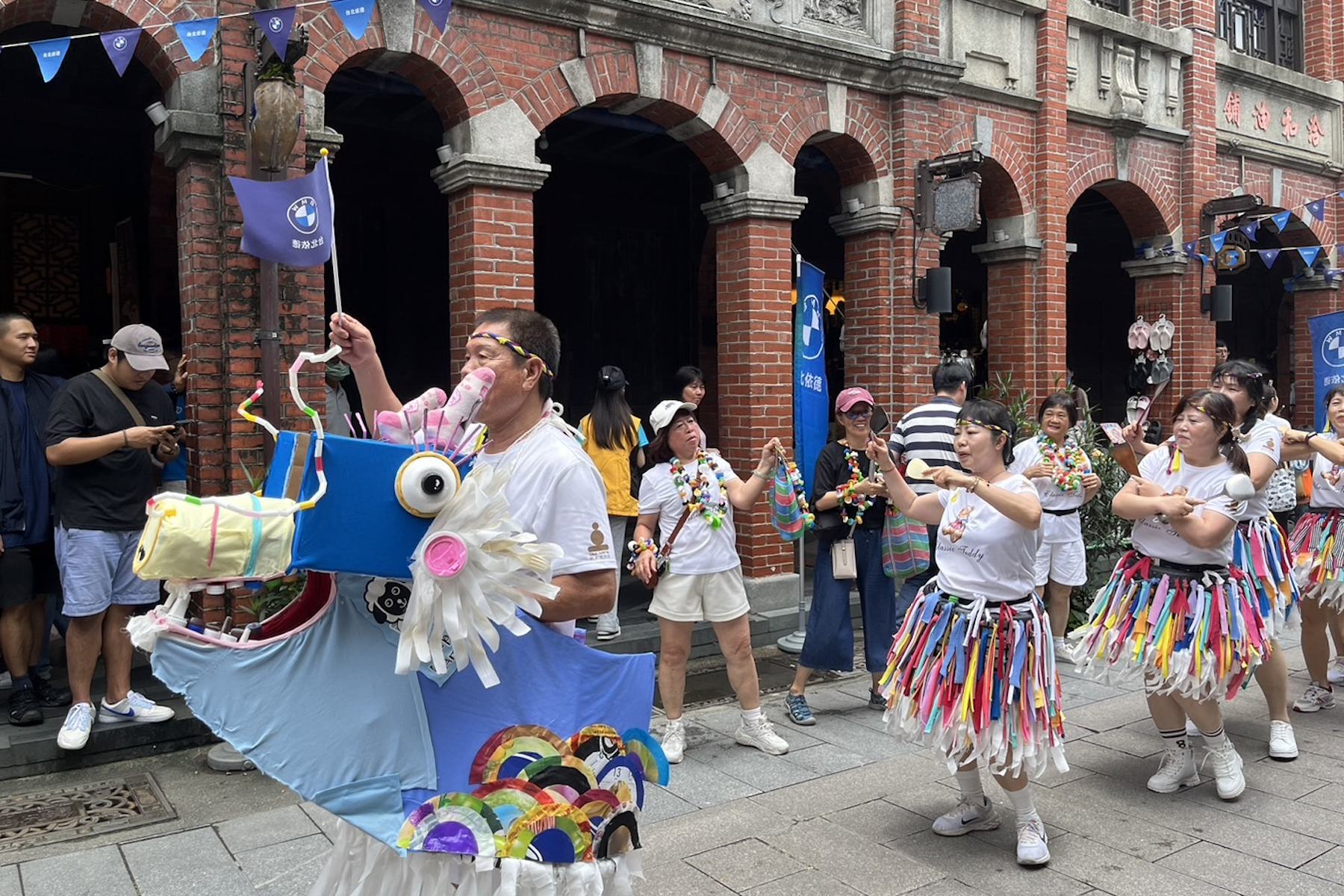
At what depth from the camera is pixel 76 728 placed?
17.3 ft

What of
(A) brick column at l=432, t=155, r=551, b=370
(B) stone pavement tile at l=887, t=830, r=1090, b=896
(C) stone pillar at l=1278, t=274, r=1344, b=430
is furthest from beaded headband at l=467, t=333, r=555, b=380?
(C) stone pillar at l=1278, t=274, r=1344, b=430

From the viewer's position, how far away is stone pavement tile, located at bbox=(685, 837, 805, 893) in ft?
13.5

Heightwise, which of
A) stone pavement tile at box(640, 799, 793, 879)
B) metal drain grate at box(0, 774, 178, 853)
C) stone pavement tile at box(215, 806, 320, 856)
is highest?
metal drain grate at box(0, 774, 178, 853)

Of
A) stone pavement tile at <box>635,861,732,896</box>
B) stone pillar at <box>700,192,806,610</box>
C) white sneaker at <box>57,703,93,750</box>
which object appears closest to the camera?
stone pavement tile at <box>635,861,732,896</box>

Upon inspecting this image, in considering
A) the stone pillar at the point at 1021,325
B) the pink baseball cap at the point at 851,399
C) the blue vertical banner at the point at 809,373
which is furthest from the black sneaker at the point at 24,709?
the stone pillar at the point at 1021,325

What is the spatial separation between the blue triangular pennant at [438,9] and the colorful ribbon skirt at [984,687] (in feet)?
13.3

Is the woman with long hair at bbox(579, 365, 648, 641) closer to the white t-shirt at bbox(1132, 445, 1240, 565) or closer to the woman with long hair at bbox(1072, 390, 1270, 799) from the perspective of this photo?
the woman with long hair at bbox(1072, 390, 1270, 799)

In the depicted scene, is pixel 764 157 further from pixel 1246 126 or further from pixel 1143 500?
pixel 1246 126

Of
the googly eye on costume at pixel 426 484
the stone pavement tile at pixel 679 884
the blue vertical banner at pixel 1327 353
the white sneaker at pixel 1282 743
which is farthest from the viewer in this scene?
the blue vertical banner at pixel 1327 353

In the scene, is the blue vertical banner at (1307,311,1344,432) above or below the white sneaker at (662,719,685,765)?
above

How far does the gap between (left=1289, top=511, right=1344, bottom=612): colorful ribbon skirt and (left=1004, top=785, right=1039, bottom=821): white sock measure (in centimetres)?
301

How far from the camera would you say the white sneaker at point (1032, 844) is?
4227 millimetres

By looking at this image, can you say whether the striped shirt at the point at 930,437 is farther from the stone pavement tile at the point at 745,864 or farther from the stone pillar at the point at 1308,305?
the stone pillar at the point at 1308,305

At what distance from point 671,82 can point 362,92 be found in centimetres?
276
